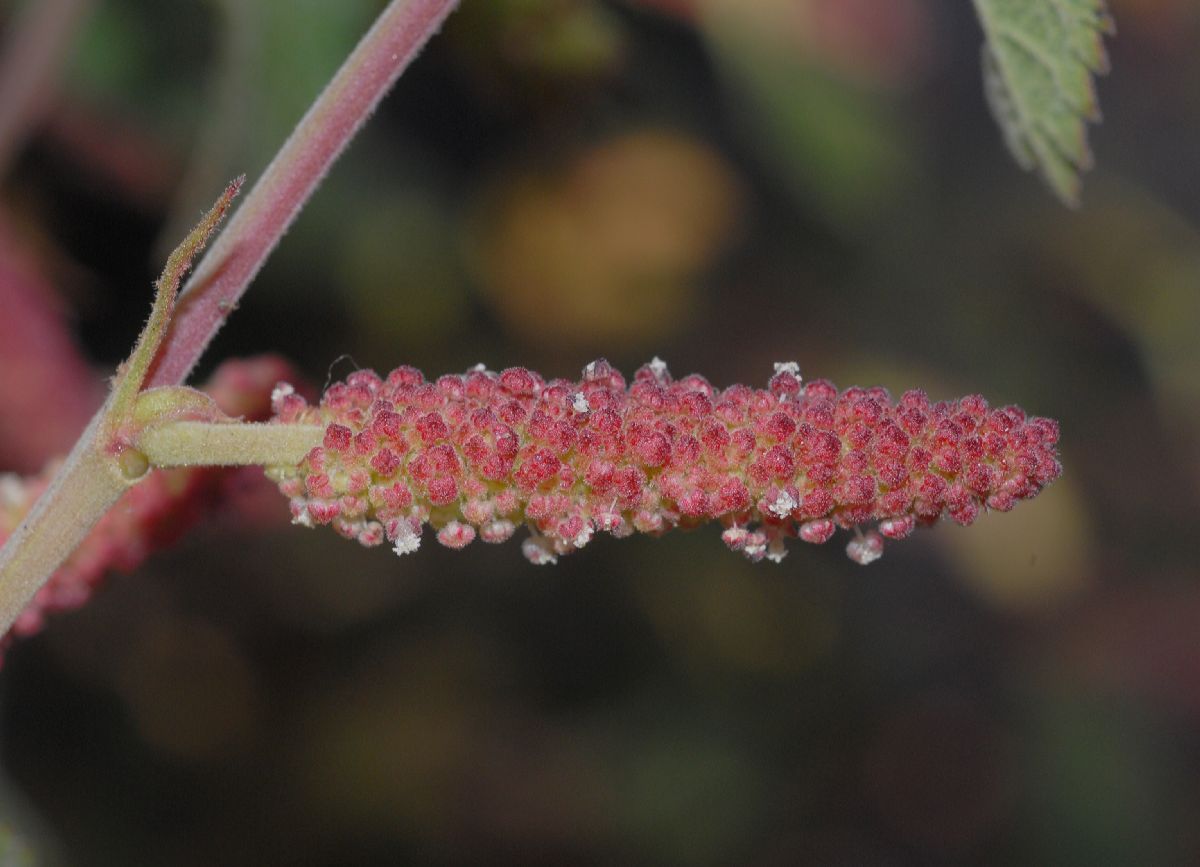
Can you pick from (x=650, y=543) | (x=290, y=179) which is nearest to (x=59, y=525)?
(x=290, y=179)

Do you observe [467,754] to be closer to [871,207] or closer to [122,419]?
[871,207]

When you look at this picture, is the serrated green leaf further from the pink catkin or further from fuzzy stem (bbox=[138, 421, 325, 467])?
fuzzy stem (bbox=[138, 421, 325, 467])

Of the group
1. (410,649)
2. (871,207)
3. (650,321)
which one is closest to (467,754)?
(410,649)

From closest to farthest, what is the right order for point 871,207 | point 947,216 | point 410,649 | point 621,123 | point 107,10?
point 107,10
point 871,207
point 621,123
point 410,649
point 947,216

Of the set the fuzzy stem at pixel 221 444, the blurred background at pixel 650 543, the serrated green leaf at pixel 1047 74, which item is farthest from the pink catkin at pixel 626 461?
the blurred background at pixel 650 543

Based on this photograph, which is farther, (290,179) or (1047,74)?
(1047,74)

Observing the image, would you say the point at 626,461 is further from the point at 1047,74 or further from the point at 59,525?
the point at 1047,74
